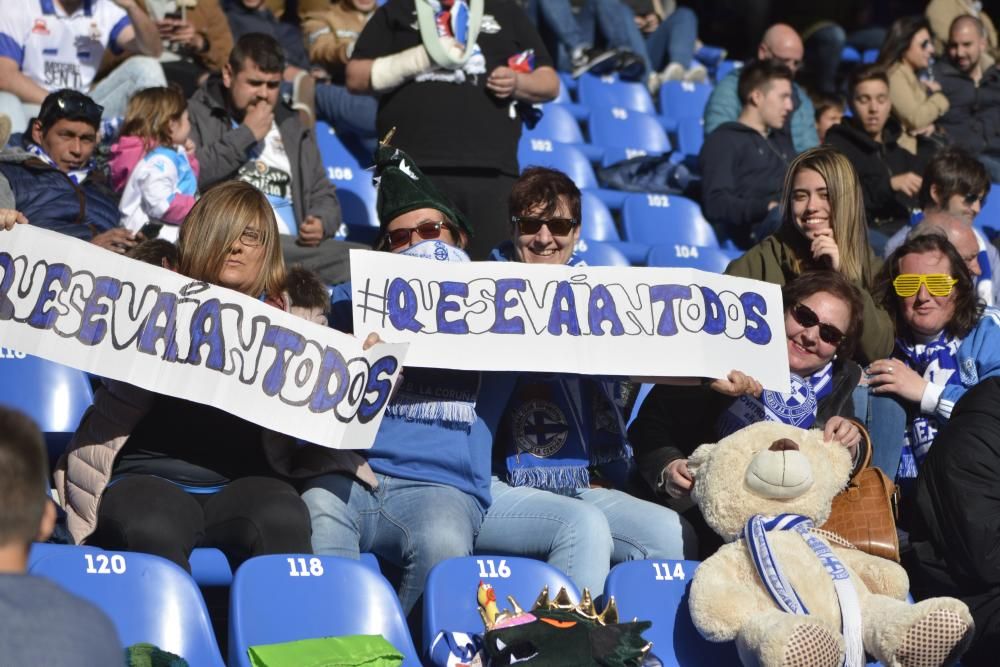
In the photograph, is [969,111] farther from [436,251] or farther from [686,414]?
[436,251]

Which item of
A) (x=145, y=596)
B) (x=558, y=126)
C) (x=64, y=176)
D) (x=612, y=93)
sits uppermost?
(x=64, y=176)

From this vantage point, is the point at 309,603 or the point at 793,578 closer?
the point at 309,603

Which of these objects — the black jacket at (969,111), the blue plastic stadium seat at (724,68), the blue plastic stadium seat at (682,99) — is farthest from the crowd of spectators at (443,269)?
the blue plastic stadium seat at (724,68)

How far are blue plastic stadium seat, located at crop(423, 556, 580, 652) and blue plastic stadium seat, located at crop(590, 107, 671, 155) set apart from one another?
529 centimetres

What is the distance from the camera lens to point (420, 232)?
4.31 metres

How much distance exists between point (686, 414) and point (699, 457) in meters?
0.45

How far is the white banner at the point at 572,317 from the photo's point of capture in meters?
4.05

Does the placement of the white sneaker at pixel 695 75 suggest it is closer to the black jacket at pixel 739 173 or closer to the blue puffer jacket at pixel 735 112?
the blue puffer jacket at pixel 735 112

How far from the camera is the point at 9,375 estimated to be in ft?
14.2

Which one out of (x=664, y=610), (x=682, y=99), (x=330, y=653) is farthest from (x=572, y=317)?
(x=682, y=99)

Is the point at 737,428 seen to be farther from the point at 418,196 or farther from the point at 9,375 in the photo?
the point at 9,375

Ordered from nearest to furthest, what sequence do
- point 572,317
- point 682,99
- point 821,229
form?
1. point 572,317
2. point 821,229
3. point 682,99

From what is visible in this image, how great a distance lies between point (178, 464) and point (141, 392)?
0.21m

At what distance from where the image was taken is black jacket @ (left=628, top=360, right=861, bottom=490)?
4336 mm
